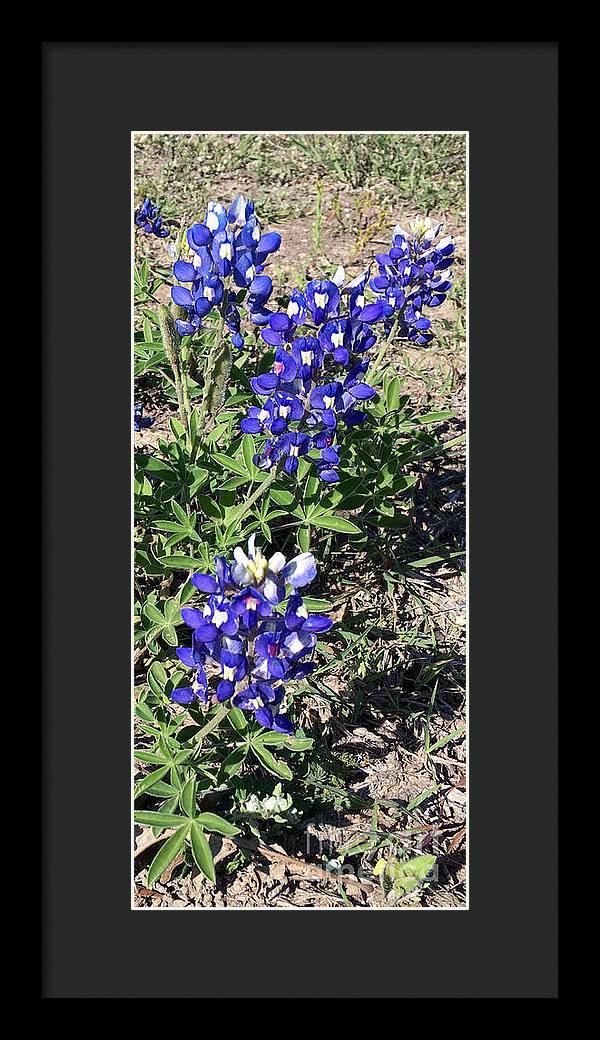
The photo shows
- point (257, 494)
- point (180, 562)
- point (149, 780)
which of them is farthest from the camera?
point (180, 562)

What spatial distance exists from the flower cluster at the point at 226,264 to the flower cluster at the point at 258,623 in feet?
2.89

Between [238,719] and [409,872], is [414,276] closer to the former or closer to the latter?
[238,719]

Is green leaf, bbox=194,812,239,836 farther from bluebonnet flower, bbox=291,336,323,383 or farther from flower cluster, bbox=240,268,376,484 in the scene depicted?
bluebonnet flower, bbox=291,336,323,383

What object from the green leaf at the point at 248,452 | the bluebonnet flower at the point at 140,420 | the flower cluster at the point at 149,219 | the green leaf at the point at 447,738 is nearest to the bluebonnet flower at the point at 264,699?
the green leaf at the point at 248,452

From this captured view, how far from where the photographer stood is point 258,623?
2.07 meters

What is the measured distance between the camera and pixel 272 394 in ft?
8.37

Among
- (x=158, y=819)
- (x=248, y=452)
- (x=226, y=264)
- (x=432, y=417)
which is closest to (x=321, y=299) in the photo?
(x=226, y=264)

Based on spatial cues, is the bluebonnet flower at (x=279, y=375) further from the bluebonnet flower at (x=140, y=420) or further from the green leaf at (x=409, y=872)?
the green leaf at (x=409, y=872)

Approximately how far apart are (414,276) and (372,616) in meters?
1.09

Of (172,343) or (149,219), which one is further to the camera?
(149,219)

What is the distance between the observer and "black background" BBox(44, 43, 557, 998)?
229 cm
